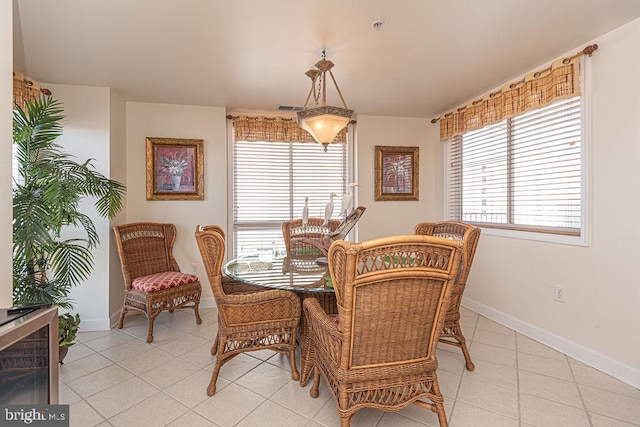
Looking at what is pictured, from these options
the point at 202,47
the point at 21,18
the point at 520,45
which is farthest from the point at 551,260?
the point at 21,18

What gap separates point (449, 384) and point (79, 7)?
3196mm

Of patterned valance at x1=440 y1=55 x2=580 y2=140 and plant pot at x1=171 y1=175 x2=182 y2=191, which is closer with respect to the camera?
patterned valance at x1=440 y1=55 x2=580 y2=140

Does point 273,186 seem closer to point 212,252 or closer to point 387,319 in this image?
point 212,252

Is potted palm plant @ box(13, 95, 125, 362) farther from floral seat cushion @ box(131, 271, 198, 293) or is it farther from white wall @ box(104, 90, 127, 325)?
white wall @ box(104, 90, 127, 325)

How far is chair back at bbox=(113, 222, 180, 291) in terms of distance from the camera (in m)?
2.93

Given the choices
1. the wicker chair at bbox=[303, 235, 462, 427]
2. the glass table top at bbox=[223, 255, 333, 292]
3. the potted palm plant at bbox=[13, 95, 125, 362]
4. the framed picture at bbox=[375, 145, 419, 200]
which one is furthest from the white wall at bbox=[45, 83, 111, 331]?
the framed picture at bbox=[375, 145, 419, 200]

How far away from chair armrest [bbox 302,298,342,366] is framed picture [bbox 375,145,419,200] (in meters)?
2.52

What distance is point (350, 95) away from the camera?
3260mm

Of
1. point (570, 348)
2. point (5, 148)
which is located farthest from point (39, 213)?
point (570, 348)

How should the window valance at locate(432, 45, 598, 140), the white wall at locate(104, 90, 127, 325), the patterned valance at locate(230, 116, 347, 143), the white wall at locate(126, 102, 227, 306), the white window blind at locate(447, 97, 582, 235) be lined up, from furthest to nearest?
the patterned valance at locate(230, 116, 347, 143) < the white wall at locate(126, 102, 227, 306) < the white wall at locate(104, 90, 127, 325) < the white window blind at locate(447, 97, 582, 235) < the window valance at locate(432, 45, 598, 140)

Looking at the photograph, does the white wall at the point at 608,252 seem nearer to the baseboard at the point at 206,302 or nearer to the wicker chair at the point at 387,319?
the wicker chair at the point at 387,319

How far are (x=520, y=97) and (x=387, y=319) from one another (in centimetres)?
251

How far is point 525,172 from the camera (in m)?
2.84

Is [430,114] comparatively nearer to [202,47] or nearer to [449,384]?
[202,47]
